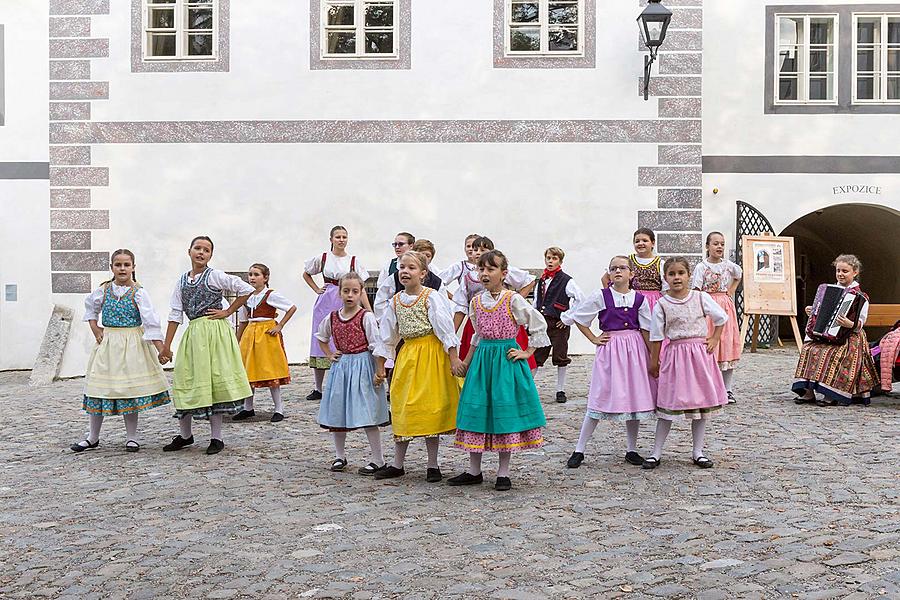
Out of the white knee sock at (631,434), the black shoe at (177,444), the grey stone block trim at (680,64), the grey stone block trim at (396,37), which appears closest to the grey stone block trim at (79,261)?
the grey stone block trim at (396,37)

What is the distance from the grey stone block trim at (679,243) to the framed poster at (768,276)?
30.1 inches

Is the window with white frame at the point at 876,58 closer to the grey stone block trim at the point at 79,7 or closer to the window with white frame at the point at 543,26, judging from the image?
the window with white frame at the point at 543,26

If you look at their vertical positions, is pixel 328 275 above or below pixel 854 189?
below

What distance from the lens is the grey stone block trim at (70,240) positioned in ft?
48.3

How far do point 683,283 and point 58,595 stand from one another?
4.45 metres

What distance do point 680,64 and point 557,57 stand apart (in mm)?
1645

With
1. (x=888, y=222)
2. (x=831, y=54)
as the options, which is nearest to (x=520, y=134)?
(x=831, y=54)

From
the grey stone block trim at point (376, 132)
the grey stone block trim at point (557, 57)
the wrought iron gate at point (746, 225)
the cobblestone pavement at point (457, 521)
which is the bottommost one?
the cobblestone pavement at point (457, 521)

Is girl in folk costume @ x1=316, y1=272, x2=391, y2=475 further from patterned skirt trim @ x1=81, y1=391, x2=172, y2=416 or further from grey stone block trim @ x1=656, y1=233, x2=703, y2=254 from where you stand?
grey stone block trim @ x1=656, y1=233, x2=703, y2=254

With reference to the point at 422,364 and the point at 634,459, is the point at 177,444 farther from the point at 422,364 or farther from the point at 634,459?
the point at 634,459

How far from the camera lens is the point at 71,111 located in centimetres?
1470

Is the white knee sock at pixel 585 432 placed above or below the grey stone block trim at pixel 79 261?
below

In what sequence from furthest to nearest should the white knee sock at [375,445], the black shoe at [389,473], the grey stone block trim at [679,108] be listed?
1. the grey stone block trim at [679,108]
2. the white knee sock at [375,445]
3. the black shoe at [389,473]

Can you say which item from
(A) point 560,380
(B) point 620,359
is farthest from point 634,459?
(A) point 560,380
